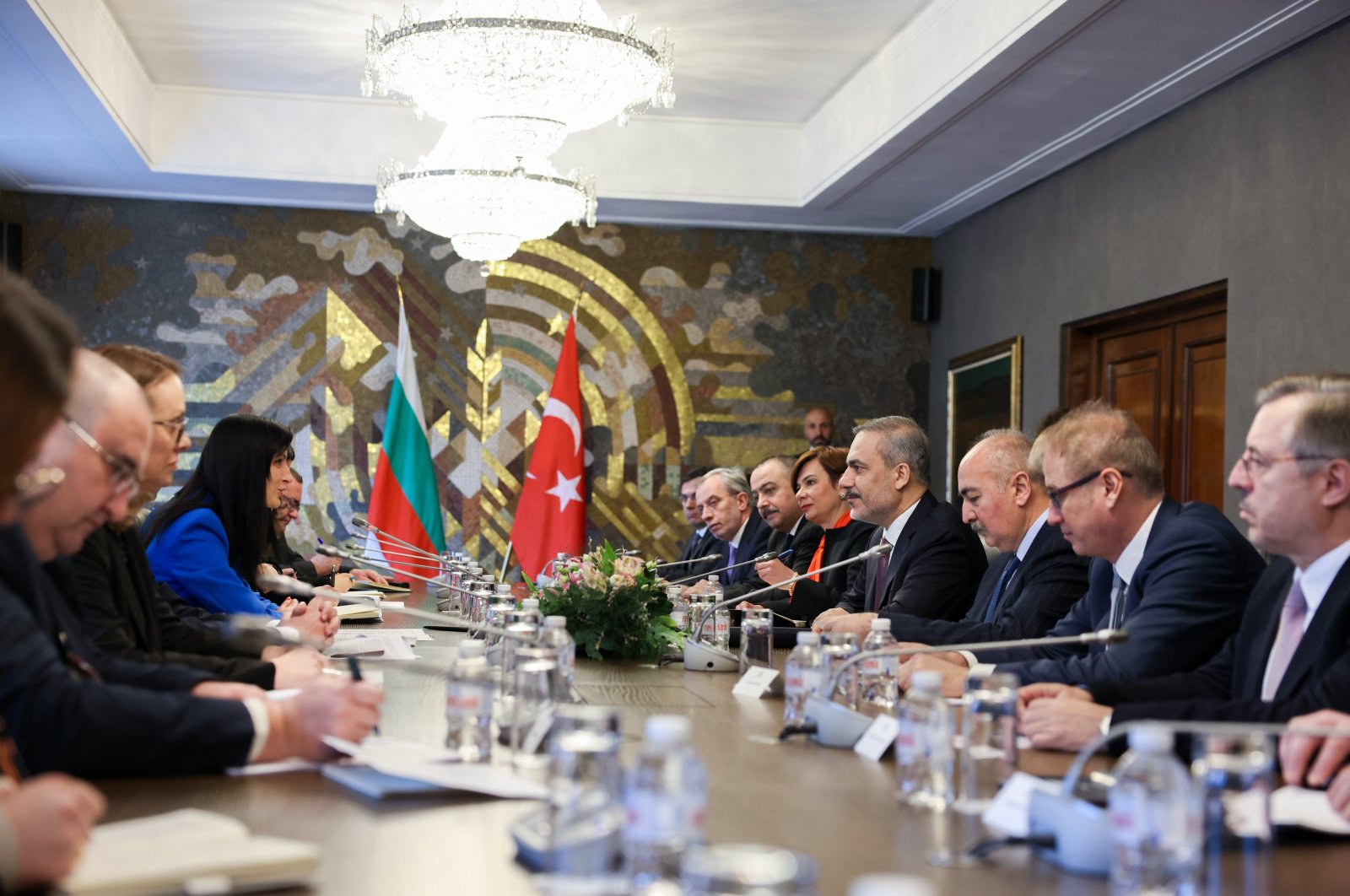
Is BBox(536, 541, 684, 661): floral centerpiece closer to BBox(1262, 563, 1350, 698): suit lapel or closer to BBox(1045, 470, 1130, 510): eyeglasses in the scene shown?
BBox(1045, 470, 1130, 510): eyeglasses

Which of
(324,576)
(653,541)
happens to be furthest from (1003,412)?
(324,576)

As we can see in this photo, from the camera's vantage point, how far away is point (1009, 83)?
621 cm

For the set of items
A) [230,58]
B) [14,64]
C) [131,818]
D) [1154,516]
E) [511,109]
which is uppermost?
[230,58]

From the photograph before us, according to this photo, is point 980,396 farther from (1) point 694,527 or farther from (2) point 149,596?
(2) point 149,596

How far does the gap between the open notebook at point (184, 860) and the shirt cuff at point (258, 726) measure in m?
0.44

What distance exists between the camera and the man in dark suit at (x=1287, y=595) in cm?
237

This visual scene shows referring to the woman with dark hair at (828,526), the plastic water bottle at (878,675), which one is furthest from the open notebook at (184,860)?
the woman with dark hair at (828,526)

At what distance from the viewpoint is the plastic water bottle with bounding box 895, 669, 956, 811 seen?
1943 millimetres

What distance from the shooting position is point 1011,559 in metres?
4.33

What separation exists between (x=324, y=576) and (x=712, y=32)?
355cm

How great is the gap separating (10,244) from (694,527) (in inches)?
194

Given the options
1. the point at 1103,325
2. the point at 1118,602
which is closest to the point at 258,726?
the point at 1118,602

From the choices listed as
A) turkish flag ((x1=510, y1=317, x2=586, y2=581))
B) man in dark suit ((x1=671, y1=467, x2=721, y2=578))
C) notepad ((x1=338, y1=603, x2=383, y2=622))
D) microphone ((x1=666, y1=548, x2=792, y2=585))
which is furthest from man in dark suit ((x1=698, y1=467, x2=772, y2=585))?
notepad ((x1=338, y1=603, x2=383, y2=622))

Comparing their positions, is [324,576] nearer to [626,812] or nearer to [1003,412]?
[1003,412]
